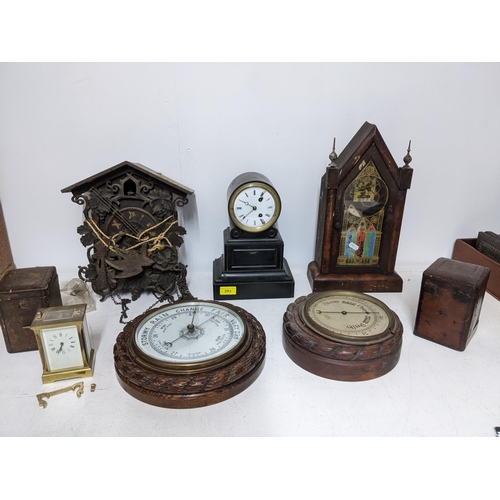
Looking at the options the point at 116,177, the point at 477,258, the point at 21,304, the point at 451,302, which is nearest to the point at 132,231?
the point at 116,177

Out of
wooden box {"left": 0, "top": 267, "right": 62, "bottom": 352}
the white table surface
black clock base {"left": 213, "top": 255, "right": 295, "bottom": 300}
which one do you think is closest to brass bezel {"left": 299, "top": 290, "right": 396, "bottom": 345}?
the white table surface

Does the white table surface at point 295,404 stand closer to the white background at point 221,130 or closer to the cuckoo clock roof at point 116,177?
the cuckoo clock roof at point 116,177

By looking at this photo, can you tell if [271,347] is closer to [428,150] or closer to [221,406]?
[221,406]

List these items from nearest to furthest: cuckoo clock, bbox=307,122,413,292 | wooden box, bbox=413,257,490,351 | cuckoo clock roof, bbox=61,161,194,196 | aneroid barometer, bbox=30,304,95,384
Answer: aneroid barometer, bbox=30,304,95,384, wooden box, bbox=413,257,490,351, cuckoo clock roof, bbox=61,161,194,196, cuckoo clock, bbox=307,122,413,292

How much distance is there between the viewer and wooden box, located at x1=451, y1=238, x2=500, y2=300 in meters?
1.77

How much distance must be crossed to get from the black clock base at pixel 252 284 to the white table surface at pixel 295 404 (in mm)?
316

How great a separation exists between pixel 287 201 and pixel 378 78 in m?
0.64

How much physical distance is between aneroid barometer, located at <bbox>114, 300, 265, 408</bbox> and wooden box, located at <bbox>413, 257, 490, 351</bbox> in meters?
0.59

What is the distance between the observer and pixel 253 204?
164cm

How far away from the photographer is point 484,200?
1985 mm

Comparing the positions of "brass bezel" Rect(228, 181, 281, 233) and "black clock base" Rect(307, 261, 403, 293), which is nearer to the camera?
"brass bezel" Rect(228, 181, 281, 233)

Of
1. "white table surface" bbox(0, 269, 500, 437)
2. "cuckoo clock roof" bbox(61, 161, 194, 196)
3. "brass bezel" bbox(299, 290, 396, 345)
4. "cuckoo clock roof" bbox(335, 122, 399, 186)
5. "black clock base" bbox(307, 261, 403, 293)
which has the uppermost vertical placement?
"cuckoo clock roof" bbox(335, 122, 399, 186)

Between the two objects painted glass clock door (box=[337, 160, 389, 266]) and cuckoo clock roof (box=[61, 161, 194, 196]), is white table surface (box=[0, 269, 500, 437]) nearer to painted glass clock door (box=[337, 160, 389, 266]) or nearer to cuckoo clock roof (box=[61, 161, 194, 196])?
painted glass clock door (box=[337, 160, 389, 266])

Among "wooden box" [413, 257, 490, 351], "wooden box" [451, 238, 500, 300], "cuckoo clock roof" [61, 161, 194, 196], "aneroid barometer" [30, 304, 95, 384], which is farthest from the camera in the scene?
"wooden box" [451, 238, 500, 300]
